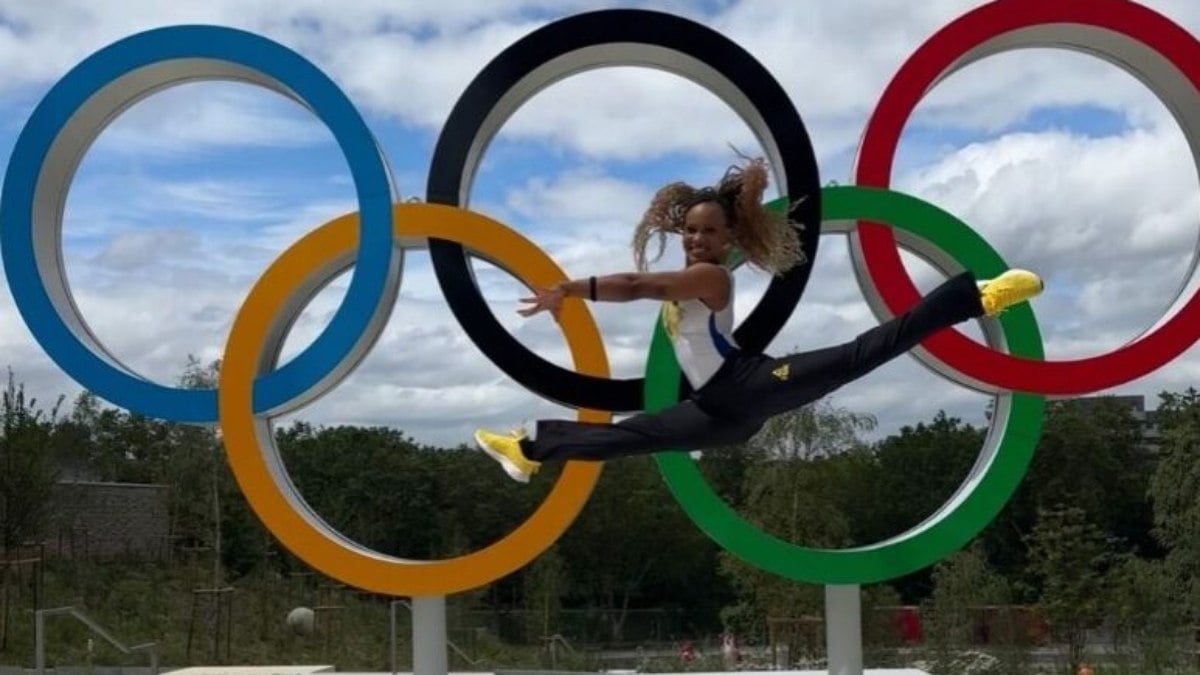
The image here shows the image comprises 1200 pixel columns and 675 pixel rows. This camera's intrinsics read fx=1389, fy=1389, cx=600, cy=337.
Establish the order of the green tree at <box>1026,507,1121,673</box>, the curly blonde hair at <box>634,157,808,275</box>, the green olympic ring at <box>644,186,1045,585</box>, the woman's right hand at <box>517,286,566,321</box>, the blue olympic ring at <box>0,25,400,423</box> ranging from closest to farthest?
the woman's right hand at <box>517,286,566,321</box> → the curly blonde hair at <box>634,157,808,275</box> → the green olympic ring at <box>644,186,1045,585</box> → the blue olympic ring at <box>0,25,400,423</box> → the green tree at <box>1026,507,1121,673</box>

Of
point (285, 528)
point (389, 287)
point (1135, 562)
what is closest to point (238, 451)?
point (285, 528)

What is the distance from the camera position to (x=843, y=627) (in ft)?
29.0

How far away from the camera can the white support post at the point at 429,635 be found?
899 cm

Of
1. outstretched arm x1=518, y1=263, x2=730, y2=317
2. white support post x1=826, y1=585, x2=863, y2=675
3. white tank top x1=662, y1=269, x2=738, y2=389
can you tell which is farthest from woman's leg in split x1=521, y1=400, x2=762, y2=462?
white support post x1=826, y1=585, x2=863, y2=675

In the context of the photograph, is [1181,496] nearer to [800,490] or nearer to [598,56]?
[800,490]

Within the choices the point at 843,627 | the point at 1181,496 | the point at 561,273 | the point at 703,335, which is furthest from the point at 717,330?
the point at 1181,496

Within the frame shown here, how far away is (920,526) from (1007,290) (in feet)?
8.83

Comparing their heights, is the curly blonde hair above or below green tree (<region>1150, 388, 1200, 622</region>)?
above

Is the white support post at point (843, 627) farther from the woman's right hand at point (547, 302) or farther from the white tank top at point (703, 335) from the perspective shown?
the woman's right hand at point (547, 302)

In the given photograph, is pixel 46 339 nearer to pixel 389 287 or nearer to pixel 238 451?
pixel 238 451

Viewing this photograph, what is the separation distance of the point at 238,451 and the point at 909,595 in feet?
70.5

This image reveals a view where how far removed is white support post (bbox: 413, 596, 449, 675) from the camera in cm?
899

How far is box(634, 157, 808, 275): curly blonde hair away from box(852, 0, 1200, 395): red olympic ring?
1746mm

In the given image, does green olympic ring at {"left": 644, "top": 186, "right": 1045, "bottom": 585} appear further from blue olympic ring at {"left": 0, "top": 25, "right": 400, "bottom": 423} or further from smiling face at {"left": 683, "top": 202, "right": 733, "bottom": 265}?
blue olympic ring at {"left": 0, "top": 25, "right": 400, "bottom": 423}
